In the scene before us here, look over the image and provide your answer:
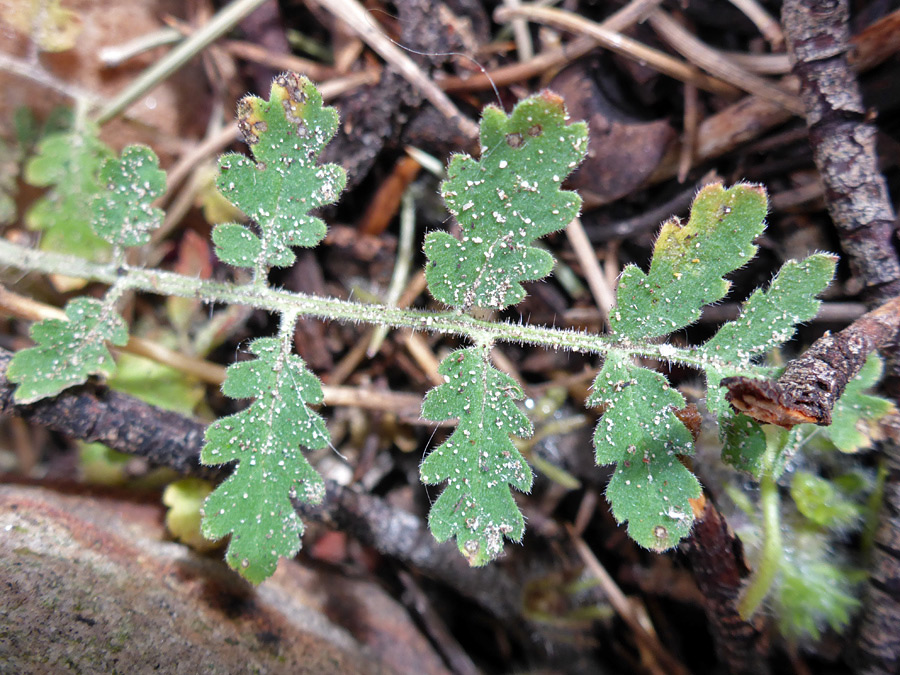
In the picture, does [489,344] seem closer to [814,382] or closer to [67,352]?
[814,382]

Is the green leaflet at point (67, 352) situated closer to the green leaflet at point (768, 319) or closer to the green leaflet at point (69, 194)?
the green leaflet at point (69, 194)

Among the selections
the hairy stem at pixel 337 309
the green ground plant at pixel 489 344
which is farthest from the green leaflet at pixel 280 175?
the hairy stem at pixel 337 309

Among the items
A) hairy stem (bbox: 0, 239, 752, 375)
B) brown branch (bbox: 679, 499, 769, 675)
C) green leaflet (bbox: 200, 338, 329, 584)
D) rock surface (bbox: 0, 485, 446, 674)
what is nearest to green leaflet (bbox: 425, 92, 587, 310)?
hairy stem (bbox: 0, 239, 752, 375)

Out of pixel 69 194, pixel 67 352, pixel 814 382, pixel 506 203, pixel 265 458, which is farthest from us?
pixel 69 194

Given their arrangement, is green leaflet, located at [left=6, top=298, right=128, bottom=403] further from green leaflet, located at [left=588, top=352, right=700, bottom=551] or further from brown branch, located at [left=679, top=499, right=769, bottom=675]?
brown branch, located at [left=679, top=499, right=769, bottom=675]

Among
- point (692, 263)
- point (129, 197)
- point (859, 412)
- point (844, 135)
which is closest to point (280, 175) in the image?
point (129, 197)

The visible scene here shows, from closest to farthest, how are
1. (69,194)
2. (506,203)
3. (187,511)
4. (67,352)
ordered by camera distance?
(506,203)
(67,352)
(187,511)
(69,194)

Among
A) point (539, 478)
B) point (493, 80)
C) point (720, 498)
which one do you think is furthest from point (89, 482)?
Result: point (720, 498)

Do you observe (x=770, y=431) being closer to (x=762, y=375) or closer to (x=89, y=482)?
(x=762, y=375)
